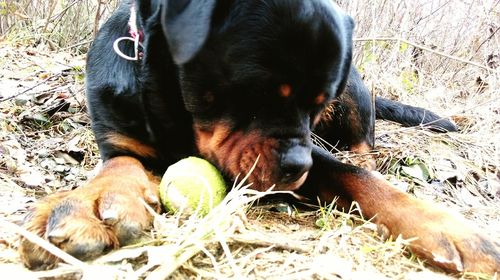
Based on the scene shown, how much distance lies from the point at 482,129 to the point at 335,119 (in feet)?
3.93

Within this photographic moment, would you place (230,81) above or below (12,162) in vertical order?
above

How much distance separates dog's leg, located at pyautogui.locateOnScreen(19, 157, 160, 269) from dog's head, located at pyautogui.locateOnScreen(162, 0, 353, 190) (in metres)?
0.38

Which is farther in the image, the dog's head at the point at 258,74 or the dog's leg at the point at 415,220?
the dog's head at the point at 258,74

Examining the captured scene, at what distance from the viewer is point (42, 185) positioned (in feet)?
8.30

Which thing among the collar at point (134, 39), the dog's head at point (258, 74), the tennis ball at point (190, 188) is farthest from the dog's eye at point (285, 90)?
the collar at point (134, 39)

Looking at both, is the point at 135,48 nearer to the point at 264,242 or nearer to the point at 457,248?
the point at 264,242

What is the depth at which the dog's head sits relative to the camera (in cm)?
179

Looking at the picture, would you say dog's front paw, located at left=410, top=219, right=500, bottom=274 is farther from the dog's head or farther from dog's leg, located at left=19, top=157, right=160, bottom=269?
dog's leg, located at left=19, top=157, right=160, bottom=269

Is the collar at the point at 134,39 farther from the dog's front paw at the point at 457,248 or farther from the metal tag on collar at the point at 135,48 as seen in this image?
the dog's front paw at the point at 457,248

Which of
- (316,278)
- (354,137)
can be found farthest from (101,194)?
(354,137)

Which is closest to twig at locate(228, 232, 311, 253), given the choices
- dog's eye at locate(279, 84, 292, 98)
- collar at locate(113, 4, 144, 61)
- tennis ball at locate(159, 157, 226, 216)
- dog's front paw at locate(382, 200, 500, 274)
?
tennis ball at locate(159, 157, 226, 216)

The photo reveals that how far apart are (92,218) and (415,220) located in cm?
105

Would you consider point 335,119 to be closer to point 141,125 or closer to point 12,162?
point 141,125

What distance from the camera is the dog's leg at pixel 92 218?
4.72 feet
